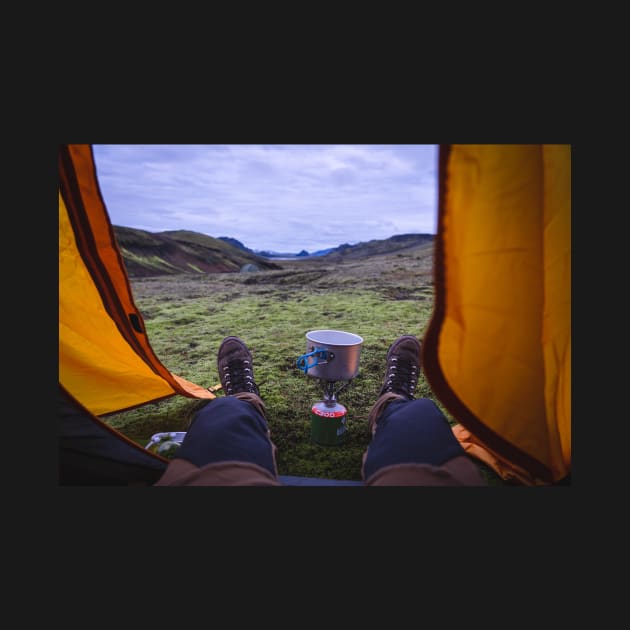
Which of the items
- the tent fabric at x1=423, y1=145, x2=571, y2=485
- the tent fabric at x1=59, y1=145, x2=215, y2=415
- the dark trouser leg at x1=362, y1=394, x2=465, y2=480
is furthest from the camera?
the tent fabric at x1=59, y1=145, x2=215, y2=415

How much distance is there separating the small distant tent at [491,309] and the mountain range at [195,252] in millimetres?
9239

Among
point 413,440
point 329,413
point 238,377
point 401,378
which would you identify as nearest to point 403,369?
point 401,378

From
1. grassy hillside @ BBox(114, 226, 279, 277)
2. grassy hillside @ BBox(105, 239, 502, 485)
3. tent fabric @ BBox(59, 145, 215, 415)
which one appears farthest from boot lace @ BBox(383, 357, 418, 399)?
grassy hillside @ BBox(114, 226, 279, 277)

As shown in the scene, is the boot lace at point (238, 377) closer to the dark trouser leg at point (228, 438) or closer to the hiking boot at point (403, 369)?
the dark trouser leg at point (228, 438)

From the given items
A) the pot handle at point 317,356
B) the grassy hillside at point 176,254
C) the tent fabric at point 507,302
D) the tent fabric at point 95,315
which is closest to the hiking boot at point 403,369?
the pot handle at point 317,356

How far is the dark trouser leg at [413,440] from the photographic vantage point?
1.31m

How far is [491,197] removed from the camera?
1138 millimetres

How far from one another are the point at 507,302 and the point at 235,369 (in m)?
1.42

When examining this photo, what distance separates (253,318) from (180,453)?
10.5ft

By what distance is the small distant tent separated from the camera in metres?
1.14

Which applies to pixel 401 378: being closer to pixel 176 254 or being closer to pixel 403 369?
pixel 403 369

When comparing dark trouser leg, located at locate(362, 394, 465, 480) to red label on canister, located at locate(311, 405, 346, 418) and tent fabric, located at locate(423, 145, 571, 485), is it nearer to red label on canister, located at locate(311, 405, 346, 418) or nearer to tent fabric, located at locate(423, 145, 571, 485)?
tent fabric, located at locate(423, 145, 571, 485)

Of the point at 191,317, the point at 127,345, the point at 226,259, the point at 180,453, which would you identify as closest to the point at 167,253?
the point at 226,259

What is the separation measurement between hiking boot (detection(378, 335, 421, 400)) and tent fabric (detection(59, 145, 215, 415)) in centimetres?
112
